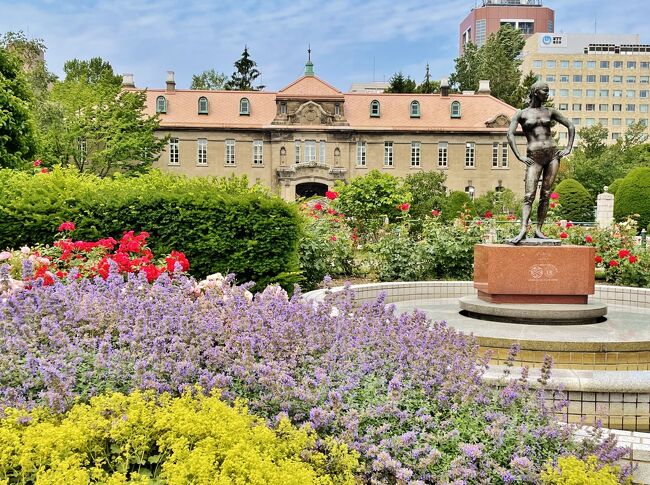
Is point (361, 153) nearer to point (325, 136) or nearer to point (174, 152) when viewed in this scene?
point (325, 136)

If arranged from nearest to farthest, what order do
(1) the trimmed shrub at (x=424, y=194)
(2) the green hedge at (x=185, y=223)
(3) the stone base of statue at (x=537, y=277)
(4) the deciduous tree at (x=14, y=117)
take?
(3) the stone base of statue at (x=537, y=277)
(2) the green hedge at (x=185, y=223)
(4) the deciduous tree at (x=14, y=117)
(1) the trimmed shrub at (x=424, y=194)

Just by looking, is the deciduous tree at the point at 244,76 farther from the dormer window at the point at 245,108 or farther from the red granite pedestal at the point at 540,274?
the red granite pedestal at the point at 540,274

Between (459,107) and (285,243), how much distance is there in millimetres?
44352

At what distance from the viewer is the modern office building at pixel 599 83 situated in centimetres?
11688

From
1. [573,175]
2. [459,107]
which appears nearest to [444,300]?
[459,107]

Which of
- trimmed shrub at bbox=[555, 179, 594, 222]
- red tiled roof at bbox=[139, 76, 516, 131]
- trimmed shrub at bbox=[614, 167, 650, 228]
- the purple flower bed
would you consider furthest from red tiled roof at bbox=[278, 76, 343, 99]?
the purple flower bed

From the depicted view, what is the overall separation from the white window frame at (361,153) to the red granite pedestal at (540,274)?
42740mm

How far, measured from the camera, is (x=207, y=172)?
51062 mm

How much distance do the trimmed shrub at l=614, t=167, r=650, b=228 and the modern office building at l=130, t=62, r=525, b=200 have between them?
15.3m

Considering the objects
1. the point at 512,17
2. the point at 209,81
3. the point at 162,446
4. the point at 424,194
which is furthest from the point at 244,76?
the point at 512,17

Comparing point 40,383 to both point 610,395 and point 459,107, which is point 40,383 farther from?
point 459,107

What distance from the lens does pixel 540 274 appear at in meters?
8.60

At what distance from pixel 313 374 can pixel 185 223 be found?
23.5 feet

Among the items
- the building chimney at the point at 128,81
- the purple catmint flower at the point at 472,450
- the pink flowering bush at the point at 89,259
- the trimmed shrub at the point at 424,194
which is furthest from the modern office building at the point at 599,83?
the purple catmint flower at the point at 472,450
